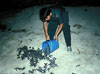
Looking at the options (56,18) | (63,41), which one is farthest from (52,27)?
(63,41)

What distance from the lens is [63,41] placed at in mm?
3975

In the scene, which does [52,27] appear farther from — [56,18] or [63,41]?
[63,41]

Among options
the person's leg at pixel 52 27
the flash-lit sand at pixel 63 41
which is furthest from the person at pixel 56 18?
the flash-lit sand at pixel 63 41

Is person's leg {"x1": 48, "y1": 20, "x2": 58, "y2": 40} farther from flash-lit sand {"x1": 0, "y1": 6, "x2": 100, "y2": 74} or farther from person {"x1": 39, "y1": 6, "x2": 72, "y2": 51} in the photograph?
flash-lit sand {"x1": 0, "y1": 6, "x2": 100, "y2": 74}

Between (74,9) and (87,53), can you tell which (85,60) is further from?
(74,9)

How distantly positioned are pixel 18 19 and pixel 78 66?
410 centimetres

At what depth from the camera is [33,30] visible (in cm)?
473

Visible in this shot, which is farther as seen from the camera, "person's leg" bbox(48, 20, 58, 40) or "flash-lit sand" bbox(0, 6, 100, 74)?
"person's leg" bbox(48, 20, 58, 40)

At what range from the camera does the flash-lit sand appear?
9.91 feet

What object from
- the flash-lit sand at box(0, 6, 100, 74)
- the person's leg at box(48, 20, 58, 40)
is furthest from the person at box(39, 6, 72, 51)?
the flash-lit sand at box(0, 6, 100, 74)

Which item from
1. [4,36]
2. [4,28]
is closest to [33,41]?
[4,36]

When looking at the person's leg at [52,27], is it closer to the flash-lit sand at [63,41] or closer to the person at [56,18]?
the person at [56,18]

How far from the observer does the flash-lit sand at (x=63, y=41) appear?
9.91 feet

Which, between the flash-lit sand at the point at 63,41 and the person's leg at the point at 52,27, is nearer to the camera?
the flash-lit sand at the point at 63,41
